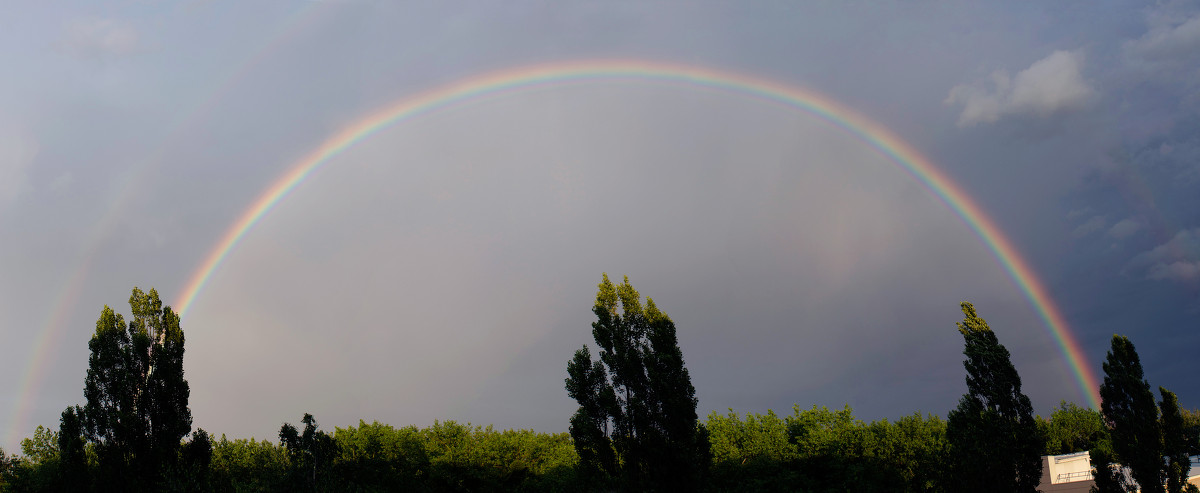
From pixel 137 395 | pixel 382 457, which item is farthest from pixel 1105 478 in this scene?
pixel 137 395

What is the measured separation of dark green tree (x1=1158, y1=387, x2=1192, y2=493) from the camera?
36.8 m

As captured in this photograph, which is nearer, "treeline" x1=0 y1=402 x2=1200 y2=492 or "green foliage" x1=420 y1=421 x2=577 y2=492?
"treeline" x1=0 y1=402 x2=1200 y2=492

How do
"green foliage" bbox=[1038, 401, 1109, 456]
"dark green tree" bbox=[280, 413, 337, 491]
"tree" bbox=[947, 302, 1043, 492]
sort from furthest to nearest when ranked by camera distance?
"green foliage" bbox=[1038, 401, 1109, 456] → "tree" bbox=[947, 302, 1043, 492] → "dark green tree" bbox=[280, 413, 337, 491]

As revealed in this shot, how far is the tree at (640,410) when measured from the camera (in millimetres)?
33406

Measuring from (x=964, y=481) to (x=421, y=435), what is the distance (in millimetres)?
44421

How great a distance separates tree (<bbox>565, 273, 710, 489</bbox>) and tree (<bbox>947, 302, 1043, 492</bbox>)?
11502mm

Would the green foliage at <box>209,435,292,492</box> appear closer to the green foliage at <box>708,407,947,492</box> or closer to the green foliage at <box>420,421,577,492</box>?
the green foliage at <box>420,421,577,492</box>

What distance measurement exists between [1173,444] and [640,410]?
29.3 meters

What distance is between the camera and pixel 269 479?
826 inches

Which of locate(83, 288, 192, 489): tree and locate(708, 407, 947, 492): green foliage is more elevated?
locate(83, 288, 192, 489): tree

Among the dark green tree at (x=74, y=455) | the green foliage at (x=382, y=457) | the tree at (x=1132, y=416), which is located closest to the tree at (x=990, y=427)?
the tree at (x=1132, y=416)

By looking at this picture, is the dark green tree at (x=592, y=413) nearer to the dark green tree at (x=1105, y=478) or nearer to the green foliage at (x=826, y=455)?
the green foliage at (x=826, y=455)

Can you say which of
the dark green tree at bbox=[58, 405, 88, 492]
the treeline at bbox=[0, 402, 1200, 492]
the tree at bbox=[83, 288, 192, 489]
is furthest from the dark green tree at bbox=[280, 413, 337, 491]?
the dark green tree at bbox=[58, 405, 88, 492]

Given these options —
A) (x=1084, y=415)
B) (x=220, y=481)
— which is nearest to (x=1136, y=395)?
(x=220, y=481)
